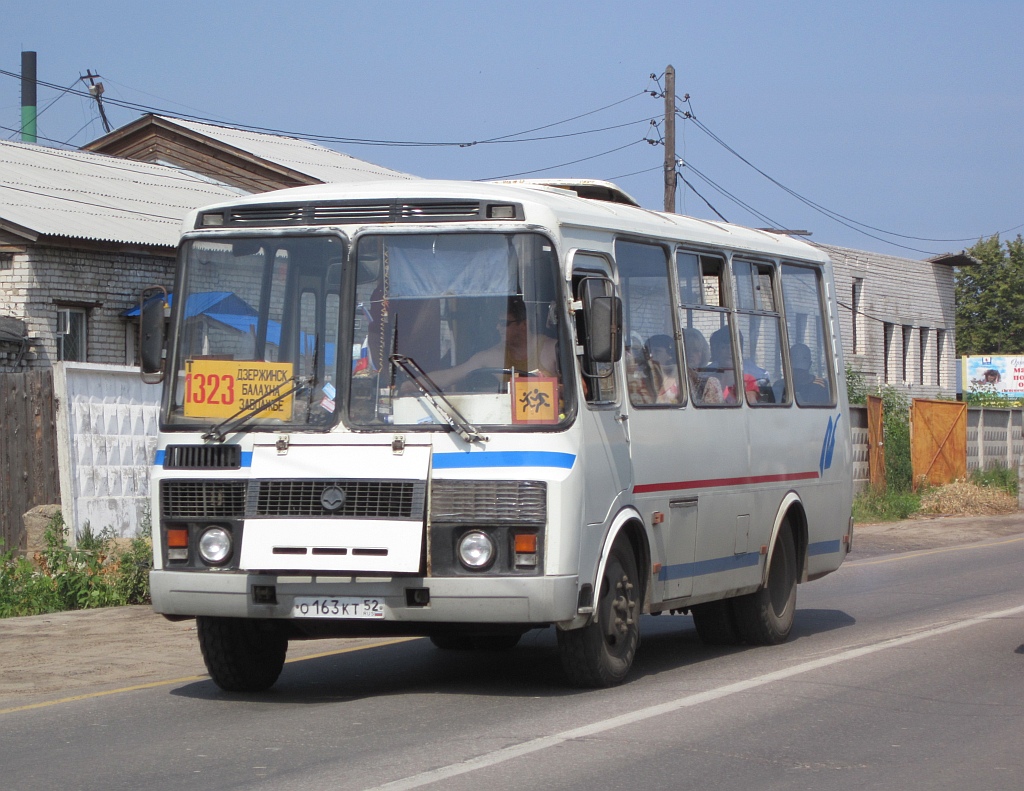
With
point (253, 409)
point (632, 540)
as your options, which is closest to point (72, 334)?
point (253, 409)

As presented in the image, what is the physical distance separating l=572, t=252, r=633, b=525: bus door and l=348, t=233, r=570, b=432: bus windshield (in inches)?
8.2

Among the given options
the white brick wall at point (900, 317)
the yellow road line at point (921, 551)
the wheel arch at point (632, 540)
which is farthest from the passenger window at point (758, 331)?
the white brick wall at point (900, 317)

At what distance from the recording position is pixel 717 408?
33.4 feet

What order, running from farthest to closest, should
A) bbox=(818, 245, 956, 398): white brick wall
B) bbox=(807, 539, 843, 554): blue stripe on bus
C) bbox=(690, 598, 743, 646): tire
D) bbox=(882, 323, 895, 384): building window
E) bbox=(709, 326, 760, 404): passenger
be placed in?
bbox=(882, 323, 895, 384): building window → bbox=(818, 245, 956, 398): white brick wall → bbox=(807, 539, 843, 554): blue stripe on bus → bbox=(690, 598, 743, 646): tire → bbox=(709, 326, 760, 404): passenger

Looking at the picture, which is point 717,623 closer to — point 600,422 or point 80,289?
point 600,422

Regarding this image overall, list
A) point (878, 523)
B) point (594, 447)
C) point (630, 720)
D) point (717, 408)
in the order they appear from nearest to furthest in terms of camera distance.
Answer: point (630, 720), point (594, 447), point (717, 408), point (878, 523)

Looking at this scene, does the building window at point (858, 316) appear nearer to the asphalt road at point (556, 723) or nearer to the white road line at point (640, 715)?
the white road line at point (640, 715)

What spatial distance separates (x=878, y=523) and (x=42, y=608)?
16.2m

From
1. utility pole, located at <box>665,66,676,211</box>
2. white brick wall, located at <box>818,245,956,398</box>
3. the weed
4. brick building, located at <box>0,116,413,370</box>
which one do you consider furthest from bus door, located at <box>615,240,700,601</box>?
white brick wall, located at <box>818,245,956,398</box>

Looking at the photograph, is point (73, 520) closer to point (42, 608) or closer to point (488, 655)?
point (42, 608)

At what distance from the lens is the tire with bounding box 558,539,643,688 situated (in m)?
8.53

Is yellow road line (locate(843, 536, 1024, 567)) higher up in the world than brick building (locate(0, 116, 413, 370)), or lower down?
lower down

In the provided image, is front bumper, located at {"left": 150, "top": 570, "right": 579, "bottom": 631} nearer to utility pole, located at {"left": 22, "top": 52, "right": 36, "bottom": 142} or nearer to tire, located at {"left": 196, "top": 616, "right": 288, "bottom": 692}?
tire, located at {"left": 196, "top": 616, "right": 288, "bottom": 692}

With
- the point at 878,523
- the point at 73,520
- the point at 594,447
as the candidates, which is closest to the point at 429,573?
the point at 594,447
